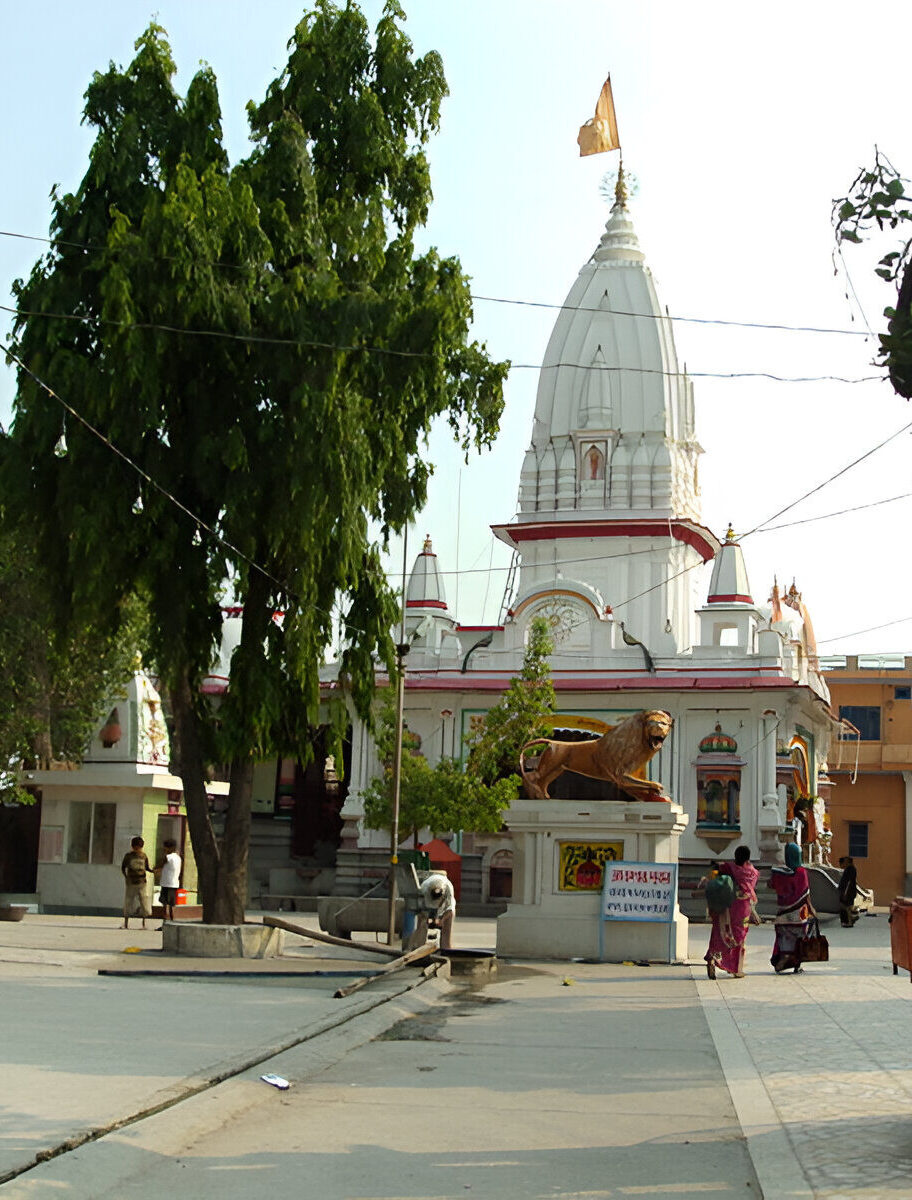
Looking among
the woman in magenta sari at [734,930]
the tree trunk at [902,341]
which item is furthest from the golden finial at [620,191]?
the tree trunk at [902,341]

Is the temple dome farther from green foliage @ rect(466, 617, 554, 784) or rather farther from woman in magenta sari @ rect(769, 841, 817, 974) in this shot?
woman in magenta sari @ rect(769, 841, 817, 974)

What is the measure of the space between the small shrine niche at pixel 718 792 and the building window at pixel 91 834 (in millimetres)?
17428

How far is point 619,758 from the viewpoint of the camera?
21.8 meters

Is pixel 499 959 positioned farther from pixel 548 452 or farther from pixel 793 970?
pixel 548 452

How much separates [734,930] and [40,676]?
17.8m

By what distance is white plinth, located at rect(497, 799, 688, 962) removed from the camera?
21.2 metres

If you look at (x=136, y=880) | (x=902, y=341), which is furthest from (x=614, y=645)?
(x=902, y=341)

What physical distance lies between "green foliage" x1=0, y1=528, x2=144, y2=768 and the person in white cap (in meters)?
11.4

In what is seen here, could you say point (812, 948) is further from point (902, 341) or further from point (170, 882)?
point (902, 341)

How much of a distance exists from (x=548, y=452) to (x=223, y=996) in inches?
1309

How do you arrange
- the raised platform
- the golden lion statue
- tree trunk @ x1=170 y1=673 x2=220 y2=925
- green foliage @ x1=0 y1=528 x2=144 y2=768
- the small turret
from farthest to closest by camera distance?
the small turret < green foliage @ x1=0 y1=528 x2=144 y2=768 < the golden lion statue < tree trunk @ x1=170 y1=673 x2=220 y2=925 < the raised platform

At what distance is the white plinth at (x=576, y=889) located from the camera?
2117cm

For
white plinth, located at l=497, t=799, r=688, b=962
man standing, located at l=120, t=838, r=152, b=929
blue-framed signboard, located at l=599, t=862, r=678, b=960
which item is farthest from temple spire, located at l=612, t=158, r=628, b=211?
blue-framed signboard, located at l=599, t=862, r=678, b=960

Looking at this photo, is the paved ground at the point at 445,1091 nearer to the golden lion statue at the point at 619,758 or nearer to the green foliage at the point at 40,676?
the golden lion statue at the point at 619,758
